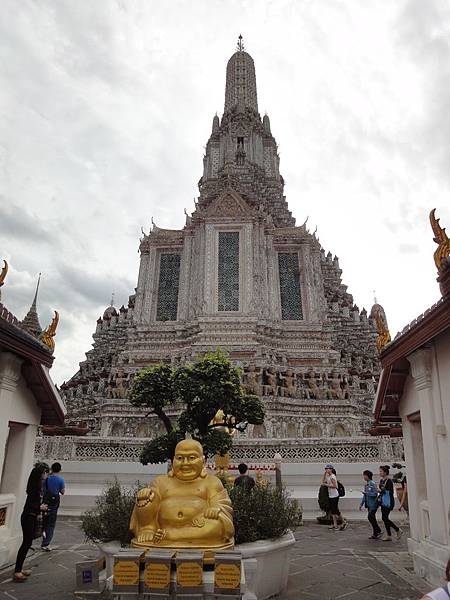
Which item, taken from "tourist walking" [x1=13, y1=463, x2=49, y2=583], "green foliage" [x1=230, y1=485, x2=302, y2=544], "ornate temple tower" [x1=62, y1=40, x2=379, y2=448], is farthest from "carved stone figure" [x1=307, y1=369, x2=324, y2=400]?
"tourist walking" [x1=13, y1=463, x2=49, y2=583]

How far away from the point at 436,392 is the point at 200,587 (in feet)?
12.9

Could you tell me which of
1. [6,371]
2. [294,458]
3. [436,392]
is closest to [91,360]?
[294,458]

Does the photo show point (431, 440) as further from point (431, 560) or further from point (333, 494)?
point (333, 494)

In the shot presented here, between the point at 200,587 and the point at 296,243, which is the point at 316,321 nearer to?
the point at 296,243

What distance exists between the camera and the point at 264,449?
1592cm

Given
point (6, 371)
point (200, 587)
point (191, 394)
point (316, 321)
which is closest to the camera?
point (200, 587)

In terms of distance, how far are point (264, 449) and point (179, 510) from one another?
11.4 meters

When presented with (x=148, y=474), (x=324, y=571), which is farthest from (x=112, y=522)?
(x=148, y=474)

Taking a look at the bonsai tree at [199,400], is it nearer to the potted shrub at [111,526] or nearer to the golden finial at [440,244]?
the potted shrub at [111,526]

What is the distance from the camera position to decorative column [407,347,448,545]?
5.94 meters

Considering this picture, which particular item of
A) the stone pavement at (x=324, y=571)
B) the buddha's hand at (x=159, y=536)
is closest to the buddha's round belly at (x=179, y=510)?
the buddha's hand at (x=159, y=536)

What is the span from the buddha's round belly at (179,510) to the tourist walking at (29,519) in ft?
7.47

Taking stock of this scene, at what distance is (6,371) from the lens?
675cm

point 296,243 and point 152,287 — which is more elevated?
point 296,243
